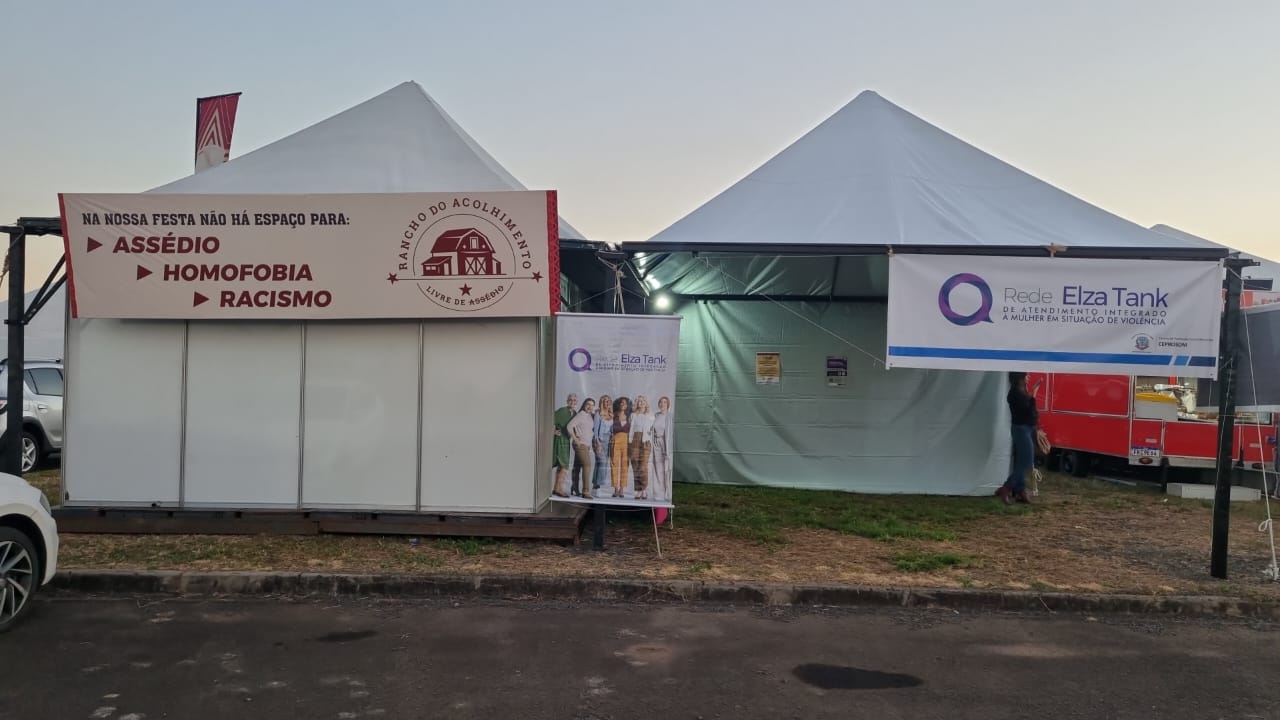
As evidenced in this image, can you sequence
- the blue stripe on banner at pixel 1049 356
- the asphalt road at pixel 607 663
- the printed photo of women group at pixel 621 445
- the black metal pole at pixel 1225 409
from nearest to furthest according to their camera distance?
the asphalt road at pixel 607 663, the black metal pole at pixel 1225 409, the blue stripe on banner at pixel 1049 356, the printed photo of women group at pixel 621 445

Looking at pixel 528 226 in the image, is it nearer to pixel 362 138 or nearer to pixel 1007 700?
pixel 362 138

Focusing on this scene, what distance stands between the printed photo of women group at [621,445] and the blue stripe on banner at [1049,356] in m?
2.35

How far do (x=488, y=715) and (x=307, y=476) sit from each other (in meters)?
5.03

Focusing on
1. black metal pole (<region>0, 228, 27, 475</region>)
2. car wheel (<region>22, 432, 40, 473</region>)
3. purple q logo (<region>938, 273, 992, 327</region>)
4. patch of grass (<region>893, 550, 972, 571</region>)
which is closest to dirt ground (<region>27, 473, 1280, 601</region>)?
patch of grass (<region>893, 550, 972, 571</region>)

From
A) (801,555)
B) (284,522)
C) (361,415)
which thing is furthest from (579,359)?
(284,522)

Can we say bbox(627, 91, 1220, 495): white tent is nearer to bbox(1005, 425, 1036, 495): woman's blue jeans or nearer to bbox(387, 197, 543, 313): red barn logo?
bbox(1005, 425, 1036, 495): woman's blue jeans

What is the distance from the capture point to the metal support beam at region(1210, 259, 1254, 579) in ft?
25.7

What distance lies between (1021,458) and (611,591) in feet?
25.3

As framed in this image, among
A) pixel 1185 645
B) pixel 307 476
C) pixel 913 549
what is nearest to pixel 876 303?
pixel 913 549

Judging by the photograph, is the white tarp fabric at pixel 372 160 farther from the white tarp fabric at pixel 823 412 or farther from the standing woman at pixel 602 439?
the white tarp fabric at pixel 823 412

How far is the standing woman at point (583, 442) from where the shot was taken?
829 centimetres

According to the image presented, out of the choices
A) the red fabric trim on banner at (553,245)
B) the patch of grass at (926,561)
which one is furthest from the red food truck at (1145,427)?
the red fabric trim on banner at (553,245)

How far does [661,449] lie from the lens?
27.2ft

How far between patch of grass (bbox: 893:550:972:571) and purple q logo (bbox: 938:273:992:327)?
86.5 inches
